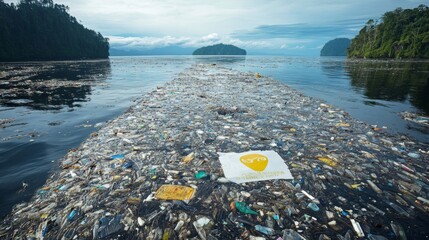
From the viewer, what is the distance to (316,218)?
3264 millimetres

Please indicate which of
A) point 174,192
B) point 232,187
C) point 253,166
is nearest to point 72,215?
point 174,192

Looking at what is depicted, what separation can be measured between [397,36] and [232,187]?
10566cm

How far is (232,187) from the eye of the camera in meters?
4.00

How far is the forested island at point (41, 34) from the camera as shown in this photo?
235ft

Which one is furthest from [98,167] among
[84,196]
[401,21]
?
[401,21]

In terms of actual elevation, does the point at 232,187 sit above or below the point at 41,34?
below

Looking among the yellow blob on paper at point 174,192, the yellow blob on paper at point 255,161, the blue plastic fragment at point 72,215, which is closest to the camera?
the blue plastic fragment at point 72,215

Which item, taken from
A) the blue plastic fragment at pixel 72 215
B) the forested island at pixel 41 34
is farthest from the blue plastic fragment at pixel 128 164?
the forested island at pixel 41 34

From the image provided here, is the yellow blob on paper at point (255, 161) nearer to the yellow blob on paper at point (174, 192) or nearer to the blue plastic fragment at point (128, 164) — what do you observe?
the yellow blob on paper at point (174, 192)

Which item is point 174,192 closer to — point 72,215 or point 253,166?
point 72,215

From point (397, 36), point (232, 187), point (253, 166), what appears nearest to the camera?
point (232, 187)

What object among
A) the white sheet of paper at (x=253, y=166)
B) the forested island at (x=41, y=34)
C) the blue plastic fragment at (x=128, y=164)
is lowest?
the blue plastic fragment at (x=128, y=164)

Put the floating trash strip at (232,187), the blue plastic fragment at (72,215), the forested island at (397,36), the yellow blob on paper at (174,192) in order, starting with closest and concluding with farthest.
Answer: the floating trash strip at (232,187)
the blue plastic fragment at (72,215)
the yellow blob on paper at (174,192)
the forested island at (397,36)

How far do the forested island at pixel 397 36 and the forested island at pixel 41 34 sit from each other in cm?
12075
